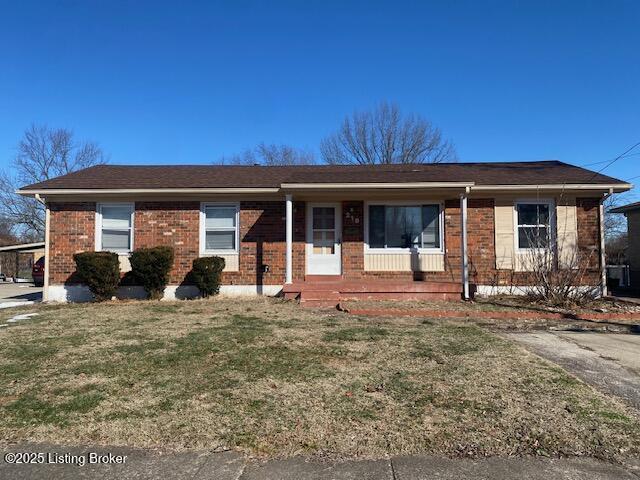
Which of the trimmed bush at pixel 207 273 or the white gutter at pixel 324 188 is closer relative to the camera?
the white gutter at pixel 324 188

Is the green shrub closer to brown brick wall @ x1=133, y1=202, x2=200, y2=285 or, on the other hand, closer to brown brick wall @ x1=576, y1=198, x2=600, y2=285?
brown brick wall @ x1=133, y1=202, x2=200, y2=285

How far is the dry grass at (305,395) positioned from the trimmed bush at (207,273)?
14.2ft

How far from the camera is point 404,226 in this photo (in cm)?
1298

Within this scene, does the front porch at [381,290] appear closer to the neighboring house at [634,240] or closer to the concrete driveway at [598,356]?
the concrete driveway at [598,356]

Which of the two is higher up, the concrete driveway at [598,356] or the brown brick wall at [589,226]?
the brown brick wall at [589,226]

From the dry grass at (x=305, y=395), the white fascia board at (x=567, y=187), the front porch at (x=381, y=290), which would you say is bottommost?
the dry grass at (x=305, y=395)

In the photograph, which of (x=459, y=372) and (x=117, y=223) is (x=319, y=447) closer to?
(x=459, y=372)

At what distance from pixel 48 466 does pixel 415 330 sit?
5.68 m

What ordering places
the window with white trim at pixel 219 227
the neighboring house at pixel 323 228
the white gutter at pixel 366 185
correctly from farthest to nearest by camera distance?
1. the window with white trim at pixel 219 227
2. the neighboring house at pixel 323 228
3. the white gutter at pixel 366 185

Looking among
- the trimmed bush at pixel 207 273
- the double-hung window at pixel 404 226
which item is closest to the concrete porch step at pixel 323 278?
the double-hung window at pixel 404 226

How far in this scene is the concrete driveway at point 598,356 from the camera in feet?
15.8

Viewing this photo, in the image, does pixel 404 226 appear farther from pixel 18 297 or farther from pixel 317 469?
pixel 18 297

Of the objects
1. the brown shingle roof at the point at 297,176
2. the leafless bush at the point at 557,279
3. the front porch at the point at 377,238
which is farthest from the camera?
the front porch at the point at 377,238

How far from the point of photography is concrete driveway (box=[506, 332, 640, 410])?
15.8ft
